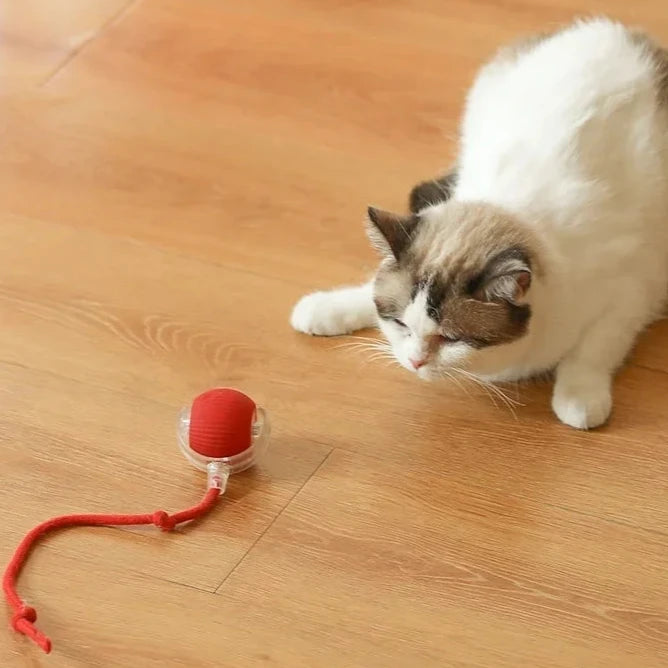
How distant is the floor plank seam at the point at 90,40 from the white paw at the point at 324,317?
0.94 meters

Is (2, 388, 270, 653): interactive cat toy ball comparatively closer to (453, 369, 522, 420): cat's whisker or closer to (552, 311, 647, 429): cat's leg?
(453, 369, 522, 420): cat's whisker

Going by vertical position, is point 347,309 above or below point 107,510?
above

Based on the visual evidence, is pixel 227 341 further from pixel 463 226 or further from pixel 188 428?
pixel 463 226

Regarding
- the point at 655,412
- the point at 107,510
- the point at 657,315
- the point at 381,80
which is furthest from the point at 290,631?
the point at 381,80

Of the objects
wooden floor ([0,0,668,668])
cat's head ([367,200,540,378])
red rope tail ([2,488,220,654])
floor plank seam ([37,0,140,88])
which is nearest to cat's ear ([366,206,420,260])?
cat's head ([367,200,540,378])

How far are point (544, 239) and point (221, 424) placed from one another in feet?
1.71

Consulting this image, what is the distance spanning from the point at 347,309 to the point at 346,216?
29cm

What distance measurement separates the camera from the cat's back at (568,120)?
1.62 m

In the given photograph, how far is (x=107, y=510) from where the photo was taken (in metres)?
1.49

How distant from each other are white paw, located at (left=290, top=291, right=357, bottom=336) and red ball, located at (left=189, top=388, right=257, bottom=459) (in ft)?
0.83

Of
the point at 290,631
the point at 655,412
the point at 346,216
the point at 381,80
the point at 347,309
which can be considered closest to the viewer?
the point at 290,631

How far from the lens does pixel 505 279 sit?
1405 millimetres

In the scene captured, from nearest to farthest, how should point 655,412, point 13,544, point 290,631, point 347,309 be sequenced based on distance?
point 290,631 → point 13,544 → point 655,412 → point 347,309

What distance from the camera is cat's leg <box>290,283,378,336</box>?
5.68 feet
